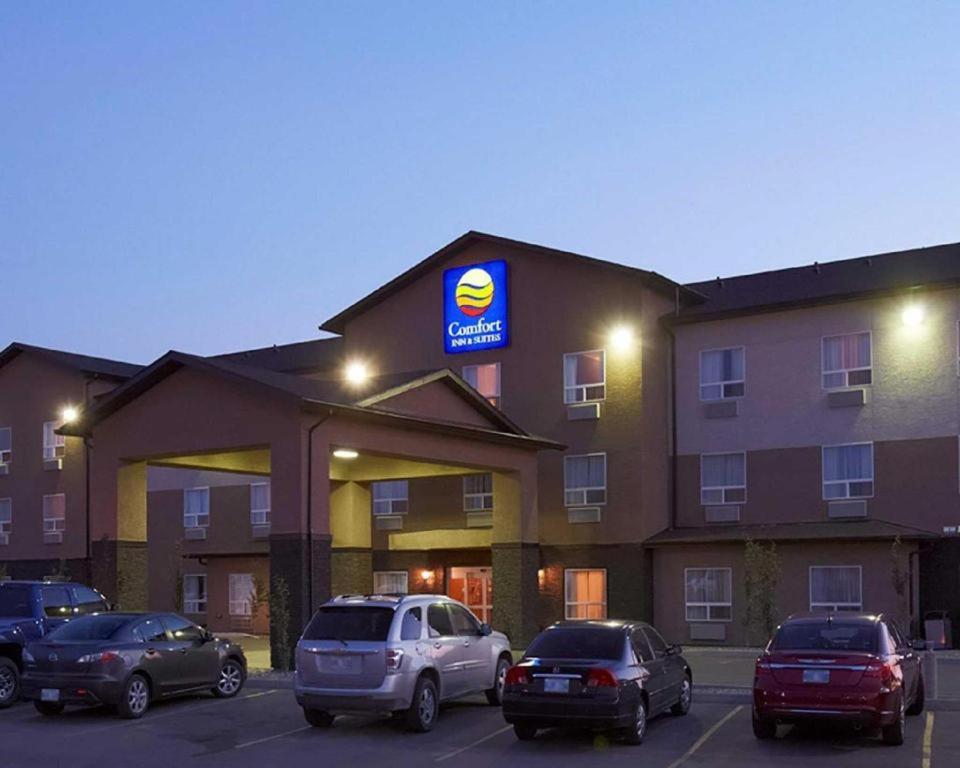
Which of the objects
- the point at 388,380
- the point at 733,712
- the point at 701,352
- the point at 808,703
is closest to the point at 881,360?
the point at 701,352

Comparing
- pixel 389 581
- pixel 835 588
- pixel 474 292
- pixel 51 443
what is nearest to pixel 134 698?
pixel 835 588

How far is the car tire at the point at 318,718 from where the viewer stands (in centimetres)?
1784

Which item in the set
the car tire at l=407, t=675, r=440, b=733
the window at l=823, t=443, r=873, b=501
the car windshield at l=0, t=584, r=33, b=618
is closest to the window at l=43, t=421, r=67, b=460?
the car windshield at l=0, t=584, r=33, b=618

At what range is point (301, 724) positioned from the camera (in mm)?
18438

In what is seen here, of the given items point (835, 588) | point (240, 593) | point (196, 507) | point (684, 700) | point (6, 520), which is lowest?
point (240, 593)

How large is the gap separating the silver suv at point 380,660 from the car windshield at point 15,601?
278 inches

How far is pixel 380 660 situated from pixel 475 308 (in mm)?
21342

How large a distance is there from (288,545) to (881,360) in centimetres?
1568

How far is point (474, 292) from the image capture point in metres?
37.4

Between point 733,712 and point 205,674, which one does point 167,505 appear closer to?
point 205,674

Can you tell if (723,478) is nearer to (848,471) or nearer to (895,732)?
(848,471)

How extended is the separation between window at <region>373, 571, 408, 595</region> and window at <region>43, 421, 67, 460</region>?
14.4m

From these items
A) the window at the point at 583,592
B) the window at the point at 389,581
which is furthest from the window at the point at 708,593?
the window at the point at 389,581

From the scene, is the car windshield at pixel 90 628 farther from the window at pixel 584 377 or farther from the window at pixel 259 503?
the window at pixel 259 503
